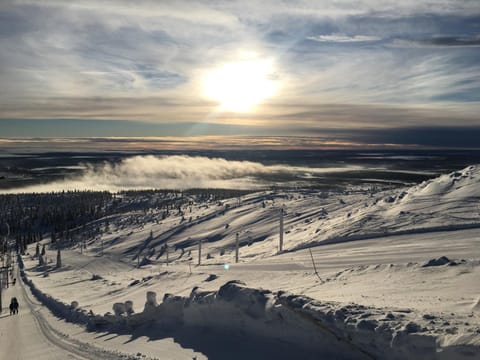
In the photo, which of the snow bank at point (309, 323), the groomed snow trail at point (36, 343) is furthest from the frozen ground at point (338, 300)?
the groomed snow trail at point (36, 343)

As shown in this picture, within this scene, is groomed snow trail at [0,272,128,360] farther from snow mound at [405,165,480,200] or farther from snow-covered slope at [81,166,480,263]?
snow mound at [405,165,480,200]

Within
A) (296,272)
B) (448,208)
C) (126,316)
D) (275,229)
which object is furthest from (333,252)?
(275,229)

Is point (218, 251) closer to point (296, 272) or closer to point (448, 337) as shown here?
point (296, 272)

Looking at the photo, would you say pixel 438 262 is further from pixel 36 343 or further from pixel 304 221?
pixel 304 221

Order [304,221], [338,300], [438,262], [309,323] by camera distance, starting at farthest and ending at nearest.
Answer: [304,221] → [438,262] → [338,300] → [309,323]

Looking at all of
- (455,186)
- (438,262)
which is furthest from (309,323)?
(455,186)

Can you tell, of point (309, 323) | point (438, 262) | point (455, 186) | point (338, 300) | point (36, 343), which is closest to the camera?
point (309, 323)

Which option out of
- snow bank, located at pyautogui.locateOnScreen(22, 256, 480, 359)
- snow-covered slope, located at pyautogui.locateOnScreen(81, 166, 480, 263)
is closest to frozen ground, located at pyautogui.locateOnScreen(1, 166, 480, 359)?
snow bank, located at pyautogui.locateOnScreen(22, 256, 480, 359)

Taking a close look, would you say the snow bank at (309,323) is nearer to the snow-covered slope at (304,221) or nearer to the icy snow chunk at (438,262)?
the icy snow chunk at (438,262)
